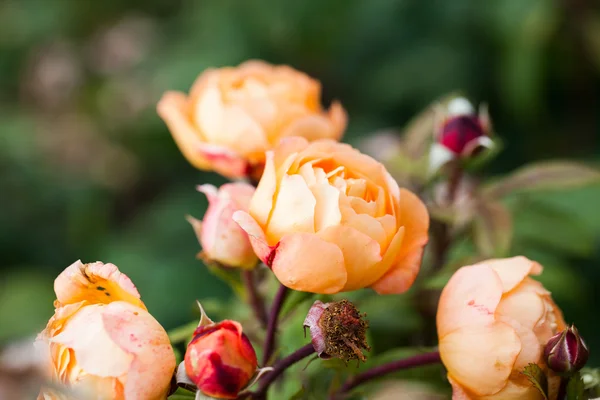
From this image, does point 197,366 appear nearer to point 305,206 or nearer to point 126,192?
point 305,206

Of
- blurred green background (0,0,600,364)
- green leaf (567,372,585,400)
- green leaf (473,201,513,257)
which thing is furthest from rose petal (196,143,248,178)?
blurred green background (0,0,600,364)

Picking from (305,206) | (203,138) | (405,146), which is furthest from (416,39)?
(305,206)

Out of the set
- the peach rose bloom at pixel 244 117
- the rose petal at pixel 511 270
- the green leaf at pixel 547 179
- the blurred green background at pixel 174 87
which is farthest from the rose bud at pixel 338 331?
the blurred green background at pixel 174 87

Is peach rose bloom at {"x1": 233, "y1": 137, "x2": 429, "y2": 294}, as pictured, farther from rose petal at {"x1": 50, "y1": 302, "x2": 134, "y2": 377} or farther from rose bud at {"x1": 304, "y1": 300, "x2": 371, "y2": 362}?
rose petal at {"x1": 50, "y1": 302, "x2": 134, "y2": 377}

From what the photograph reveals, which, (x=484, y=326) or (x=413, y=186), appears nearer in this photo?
(x=484, y=326)

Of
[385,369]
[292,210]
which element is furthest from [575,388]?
[292,210]

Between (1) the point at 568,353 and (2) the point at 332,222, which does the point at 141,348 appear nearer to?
Result: (2) the point at 332,222

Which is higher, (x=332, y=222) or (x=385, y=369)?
(x=332, y=222)
